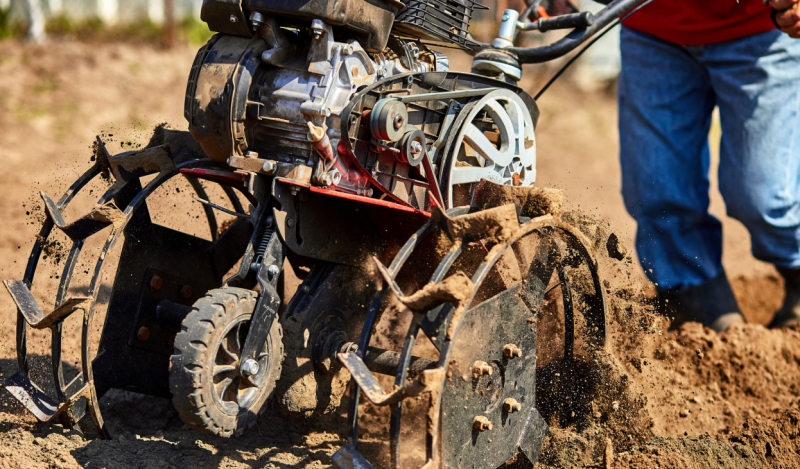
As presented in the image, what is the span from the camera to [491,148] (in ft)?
9.34

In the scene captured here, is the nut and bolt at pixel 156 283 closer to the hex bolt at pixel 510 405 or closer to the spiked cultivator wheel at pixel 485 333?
the spiked cultivator wheel at pixel 485 333

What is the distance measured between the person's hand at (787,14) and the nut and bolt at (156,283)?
282cm

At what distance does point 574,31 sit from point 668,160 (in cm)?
141

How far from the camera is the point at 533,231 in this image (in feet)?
8.81

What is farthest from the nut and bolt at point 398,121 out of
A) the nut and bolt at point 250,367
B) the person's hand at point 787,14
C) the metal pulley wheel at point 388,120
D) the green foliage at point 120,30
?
the green foliage at point 120,30

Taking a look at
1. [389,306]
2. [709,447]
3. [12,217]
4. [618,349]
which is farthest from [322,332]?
[12,217]

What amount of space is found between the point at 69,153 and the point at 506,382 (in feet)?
19.6

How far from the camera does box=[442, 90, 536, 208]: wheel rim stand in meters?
2.72

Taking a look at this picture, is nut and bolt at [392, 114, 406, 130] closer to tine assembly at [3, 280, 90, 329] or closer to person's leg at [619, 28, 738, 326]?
tine assembly at [3, 280, 90, 329]

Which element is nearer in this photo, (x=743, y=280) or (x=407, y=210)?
(x=407, y=210)

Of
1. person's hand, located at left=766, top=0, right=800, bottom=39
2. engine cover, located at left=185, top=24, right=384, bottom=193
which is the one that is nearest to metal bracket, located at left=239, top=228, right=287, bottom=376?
engine cover, located at left=185, top=24, right=384, bottom=193

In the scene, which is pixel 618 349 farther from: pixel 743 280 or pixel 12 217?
pixel 12 217

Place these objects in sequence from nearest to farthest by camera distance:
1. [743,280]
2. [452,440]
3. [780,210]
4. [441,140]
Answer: [452,440]
[441,140]
[780,210]
[743,280]

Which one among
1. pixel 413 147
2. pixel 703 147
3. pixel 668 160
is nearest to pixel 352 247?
pixel 413 147
